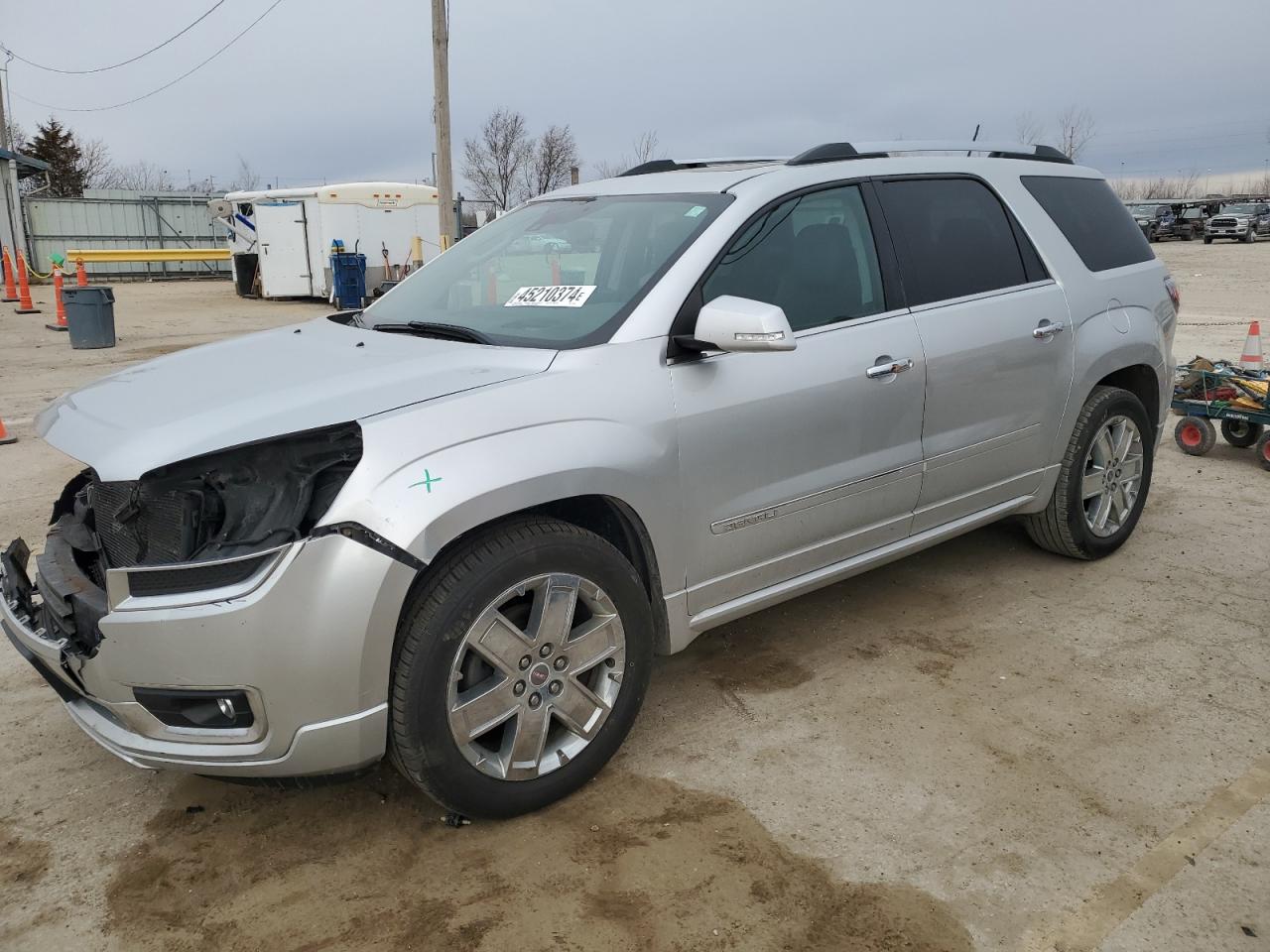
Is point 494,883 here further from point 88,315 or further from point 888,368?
point 88,315

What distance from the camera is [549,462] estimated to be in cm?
280

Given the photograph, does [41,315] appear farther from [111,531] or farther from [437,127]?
[111,531]

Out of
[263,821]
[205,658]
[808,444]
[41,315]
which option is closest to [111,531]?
[205,658]

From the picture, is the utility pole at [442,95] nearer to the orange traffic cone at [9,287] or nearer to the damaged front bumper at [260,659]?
the orange traffic cone at [9,287]

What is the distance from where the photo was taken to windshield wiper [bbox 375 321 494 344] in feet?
10.9

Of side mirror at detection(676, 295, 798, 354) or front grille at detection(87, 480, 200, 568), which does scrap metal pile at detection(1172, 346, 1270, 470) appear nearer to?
side mirror at detection(676, 295, 798, 354)

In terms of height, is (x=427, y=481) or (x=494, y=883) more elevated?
(x=427, y=481)

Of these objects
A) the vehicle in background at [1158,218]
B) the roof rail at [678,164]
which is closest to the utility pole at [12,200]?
the roof rail at [678,164]

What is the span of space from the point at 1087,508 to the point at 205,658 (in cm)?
407

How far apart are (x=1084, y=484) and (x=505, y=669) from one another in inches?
125

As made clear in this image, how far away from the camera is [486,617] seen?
107 inches

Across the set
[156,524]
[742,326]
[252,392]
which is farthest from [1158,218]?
[156,524]

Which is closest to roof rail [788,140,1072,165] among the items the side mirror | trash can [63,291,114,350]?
the side mirror

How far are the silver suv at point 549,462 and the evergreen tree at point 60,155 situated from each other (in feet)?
162
